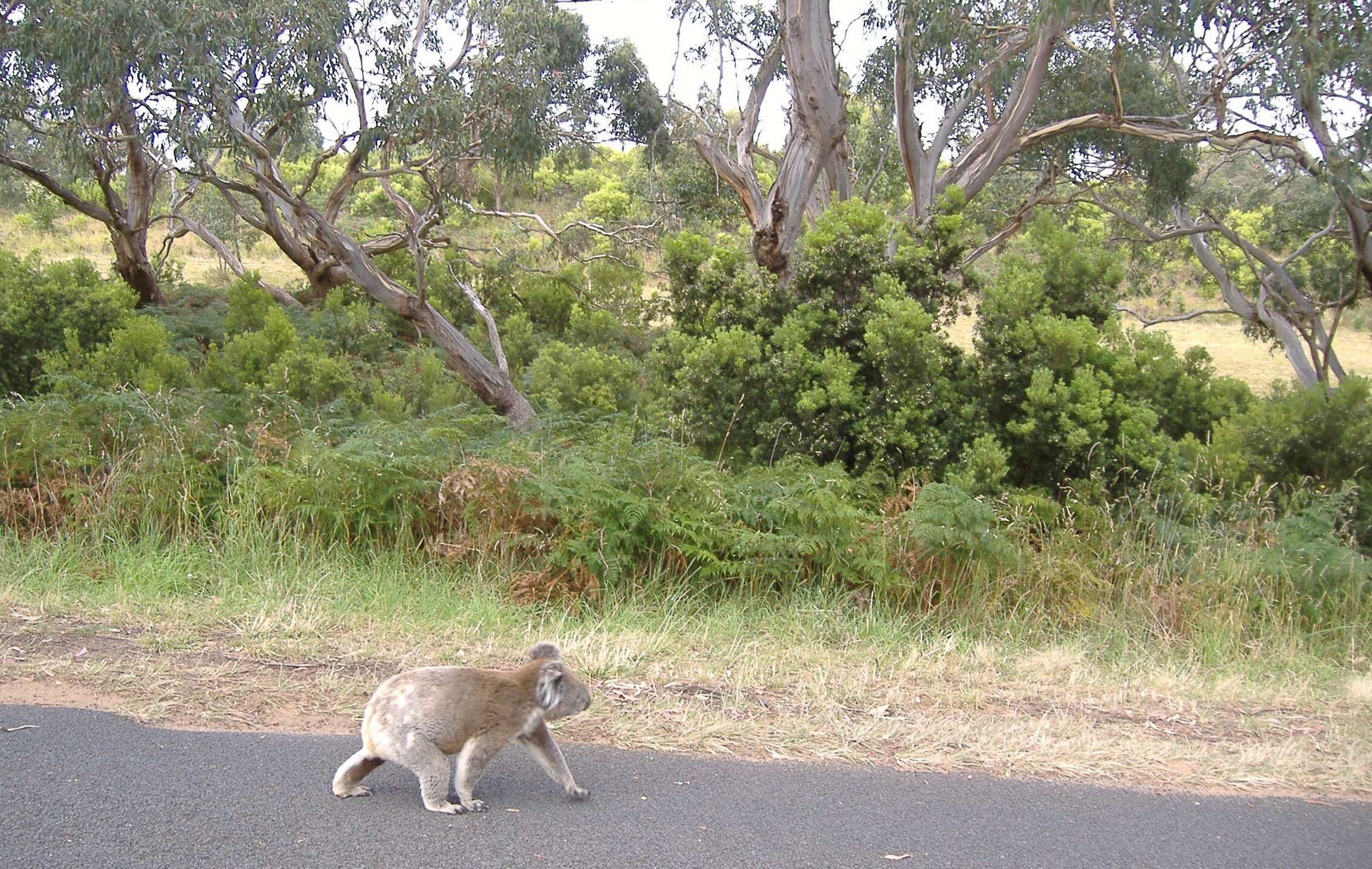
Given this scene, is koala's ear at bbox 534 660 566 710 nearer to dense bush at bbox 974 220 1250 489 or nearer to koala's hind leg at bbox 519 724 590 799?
koala's hind leg at bbox 519 724 590 799

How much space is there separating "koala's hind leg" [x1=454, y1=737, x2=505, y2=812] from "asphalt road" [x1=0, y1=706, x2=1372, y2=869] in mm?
73

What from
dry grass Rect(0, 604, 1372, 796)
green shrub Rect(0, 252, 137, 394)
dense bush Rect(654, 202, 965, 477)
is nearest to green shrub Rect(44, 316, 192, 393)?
green shrub Rect(0, 252, 137, 394)

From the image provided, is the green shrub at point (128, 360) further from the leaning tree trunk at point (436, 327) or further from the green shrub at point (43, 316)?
the leaning tree trunk at point (436, 327)

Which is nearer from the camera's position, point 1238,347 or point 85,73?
point 85,73

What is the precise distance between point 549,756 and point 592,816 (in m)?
0.29

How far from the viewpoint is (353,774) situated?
395 centimetres

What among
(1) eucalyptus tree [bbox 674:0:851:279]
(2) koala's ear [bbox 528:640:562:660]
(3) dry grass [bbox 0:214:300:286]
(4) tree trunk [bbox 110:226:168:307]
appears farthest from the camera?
(3) dry grass [bbox 0:214:300:286]

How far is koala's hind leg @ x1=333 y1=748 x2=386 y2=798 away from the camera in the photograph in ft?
12.9

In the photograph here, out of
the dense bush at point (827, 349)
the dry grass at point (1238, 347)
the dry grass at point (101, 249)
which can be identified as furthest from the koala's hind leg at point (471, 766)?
the dry grass at point (101, 249)

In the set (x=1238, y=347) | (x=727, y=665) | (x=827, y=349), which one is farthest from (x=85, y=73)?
(x=1238, y=347)

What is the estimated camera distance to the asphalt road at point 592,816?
3.59m

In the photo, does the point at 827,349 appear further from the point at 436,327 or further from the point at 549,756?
the point at 436,327

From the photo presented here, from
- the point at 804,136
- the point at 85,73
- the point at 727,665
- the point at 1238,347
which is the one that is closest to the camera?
the point at 727,665

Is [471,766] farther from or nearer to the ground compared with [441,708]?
nearer to the ground
